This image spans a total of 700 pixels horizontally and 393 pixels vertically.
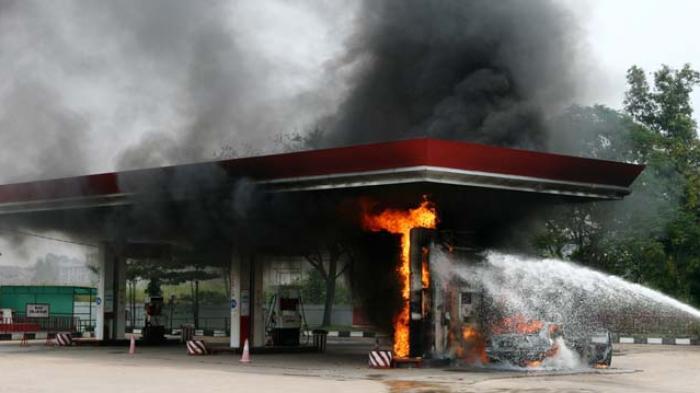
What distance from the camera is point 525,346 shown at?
28.8 meters

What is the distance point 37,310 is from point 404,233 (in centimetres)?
2712

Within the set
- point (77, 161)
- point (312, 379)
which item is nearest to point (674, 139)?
point (77, 161)

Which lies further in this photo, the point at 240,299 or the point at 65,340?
the point at 65,340

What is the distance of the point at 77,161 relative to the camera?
4131cm

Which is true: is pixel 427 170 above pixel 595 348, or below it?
above

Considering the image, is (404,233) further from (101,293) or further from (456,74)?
(101,293)

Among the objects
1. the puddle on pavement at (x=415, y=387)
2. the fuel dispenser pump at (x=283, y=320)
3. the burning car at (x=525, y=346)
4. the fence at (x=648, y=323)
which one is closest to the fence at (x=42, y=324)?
the fuel dispenser pump at (x=283, y=320)

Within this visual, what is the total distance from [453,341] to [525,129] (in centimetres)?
842

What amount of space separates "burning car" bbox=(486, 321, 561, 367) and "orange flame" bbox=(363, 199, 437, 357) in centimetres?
272

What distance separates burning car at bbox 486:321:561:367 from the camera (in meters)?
28.8

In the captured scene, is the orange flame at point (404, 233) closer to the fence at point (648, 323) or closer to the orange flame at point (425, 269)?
the orange flame at point (425, 269)

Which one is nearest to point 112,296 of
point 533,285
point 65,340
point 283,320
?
point 65,340

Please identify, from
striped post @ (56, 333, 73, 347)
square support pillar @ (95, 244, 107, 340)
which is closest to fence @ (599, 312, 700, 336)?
square support pillar @ (95, 244, 107, 340)

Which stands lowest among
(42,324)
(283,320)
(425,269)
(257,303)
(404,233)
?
A: (42,324)
